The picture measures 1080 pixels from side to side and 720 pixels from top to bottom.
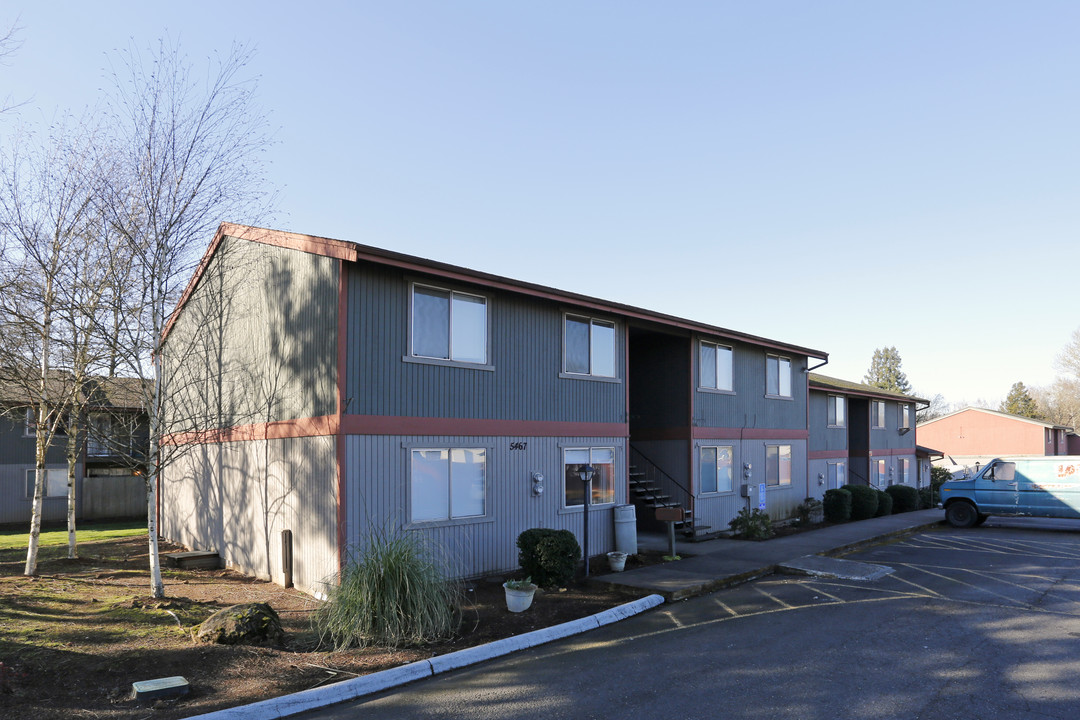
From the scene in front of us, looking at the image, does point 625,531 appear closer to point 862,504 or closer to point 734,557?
point 734,557

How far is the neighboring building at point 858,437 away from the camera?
26984mm

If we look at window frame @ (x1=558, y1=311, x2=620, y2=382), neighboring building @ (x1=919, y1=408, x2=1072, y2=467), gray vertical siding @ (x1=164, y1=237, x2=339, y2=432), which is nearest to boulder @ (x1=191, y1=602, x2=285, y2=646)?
gray vertical siding @ (x1=164, y1=237, x2=339, y2=432)

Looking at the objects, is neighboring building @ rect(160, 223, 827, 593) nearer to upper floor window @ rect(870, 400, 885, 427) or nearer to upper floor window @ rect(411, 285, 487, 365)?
upper floor window @ rect(411, 285, 487, 365)

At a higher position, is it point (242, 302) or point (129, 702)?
point (242, 302)

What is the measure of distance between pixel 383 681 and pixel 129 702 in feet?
7.91

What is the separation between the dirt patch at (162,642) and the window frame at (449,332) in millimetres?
3791

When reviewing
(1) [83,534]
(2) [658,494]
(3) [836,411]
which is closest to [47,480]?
(1) [83,534]

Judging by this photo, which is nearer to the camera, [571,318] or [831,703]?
[831,703]

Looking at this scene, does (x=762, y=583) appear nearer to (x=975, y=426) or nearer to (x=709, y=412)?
(x=709, y=412)

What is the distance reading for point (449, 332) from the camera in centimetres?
1248

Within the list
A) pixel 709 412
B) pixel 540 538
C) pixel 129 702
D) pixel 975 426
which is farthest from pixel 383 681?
pixel 975 426

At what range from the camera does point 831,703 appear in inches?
261

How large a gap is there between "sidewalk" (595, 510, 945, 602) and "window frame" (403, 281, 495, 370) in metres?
4.40

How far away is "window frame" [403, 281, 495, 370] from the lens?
11.9 meters
